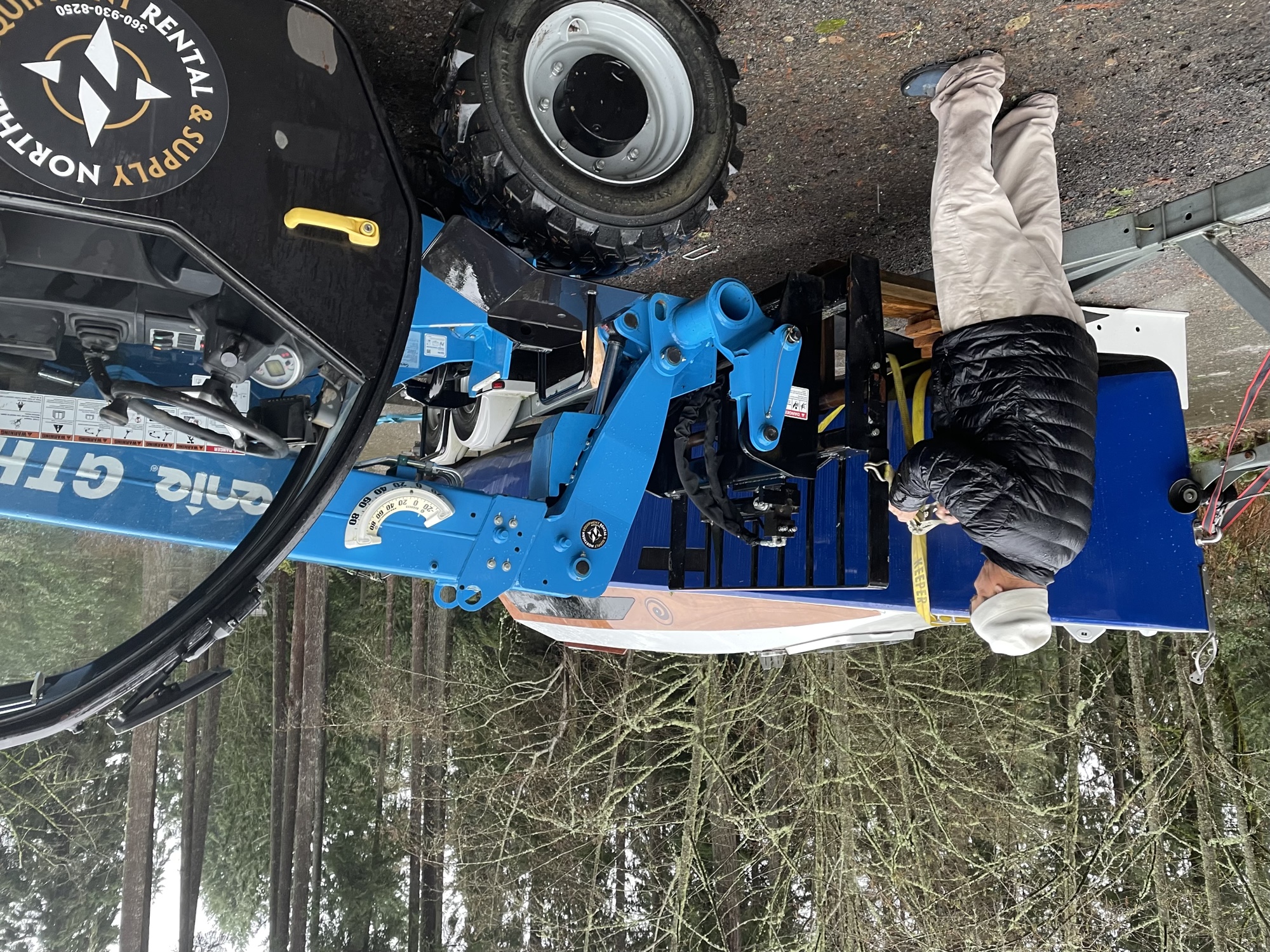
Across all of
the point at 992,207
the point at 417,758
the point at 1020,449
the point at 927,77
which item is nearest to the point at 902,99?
the point at 927,77

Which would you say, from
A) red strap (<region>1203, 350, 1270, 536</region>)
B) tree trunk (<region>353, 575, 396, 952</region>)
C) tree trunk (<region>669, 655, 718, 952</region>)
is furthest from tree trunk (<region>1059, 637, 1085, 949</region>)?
tree trunk (<region>353, 575, 396, 952</region>)

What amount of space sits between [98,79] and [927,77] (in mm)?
2469

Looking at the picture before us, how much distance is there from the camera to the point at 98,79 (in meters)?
1.65

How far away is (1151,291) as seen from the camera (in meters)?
4.93

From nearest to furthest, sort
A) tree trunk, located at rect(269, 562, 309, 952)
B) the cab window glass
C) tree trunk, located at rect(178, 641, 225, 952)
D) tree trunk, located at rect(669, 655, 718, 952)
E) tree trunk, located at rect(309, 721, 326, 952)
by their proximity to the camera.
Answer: the cab window glass, tree trunk, located at rect(669, 655, 718, 952), tree trunk, located at rect(178, 641, 225, 952), tree trunk, located at rect(269, 562, 309, 952), tree trunk, located at rect(309, 721, 326, 952)

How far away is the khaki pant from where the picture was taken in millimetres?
2607

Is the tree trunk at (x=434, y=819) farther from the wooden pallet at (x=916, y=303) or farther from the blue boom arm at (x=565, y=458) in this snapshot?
the wooden pallet at (x=916, y=303)

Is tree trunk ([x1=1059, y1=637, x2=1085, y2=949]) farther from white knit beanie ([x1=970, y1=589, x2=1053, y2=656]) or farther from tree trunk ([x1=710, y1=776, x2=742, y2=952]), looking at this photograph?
white knit beanie ([x1=970, y1=589, x2=1053, y2=656])

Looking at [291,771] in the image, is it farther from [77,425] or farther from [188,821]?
[77,425]

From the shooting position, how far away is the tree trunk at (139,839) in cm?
555

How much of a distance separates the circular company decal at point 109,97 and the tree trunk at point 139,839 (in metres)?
4.38

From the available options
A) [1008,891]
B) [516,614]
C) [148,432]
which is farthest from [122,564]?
[1008,891]

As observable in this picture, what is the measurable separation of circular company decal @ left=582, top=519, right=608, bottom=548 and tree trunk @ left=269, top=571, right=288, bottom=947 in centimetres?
576

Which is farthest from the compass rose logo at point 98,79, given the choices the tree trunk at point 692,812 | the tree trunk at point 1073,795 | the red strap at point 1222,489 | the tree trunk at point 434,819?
the tree trunk at point 434,819
